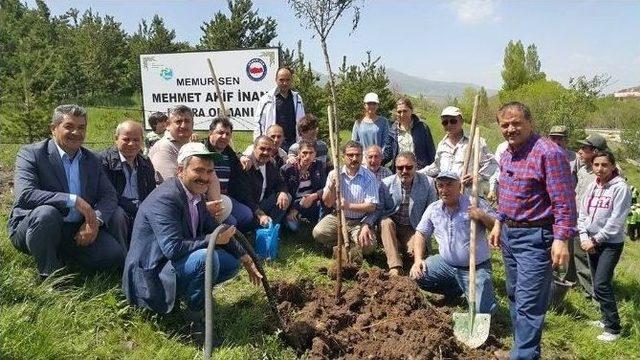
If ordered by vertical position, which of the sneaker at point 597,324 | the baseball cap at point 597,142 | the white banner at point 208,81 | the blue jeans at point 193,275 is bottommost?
the sneaker at point 597,324

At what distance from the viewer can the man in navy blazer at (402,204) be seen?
5359 millimetres

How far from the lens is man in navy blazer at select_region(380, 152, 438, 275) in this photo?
5359 mm

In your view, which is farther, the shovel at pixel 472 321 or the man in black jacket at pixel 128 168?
the man in black jacket at pixel 128 168

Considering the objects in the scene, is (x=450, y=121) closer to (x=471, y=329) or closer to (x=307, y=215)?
(x=307, y=215)

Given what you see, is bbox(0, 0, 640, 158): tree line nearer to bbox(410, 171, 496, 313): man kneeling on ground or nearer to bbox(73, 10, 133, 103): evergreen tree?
bbox(73, 10, 133, 103): evergreen tree

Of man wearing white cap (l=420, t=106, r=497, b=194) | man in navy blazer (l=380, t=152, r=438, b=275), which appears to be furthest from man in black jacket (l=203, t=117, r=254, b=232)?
man wearing white cap (l=420, t=106, r=497, b=194)

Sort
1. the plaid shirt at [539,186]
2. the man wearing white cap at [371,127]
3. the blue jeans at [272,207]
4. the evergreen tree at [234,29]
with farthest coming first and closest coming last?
the evergreen tree at [234,29], the man wearing white cap at [371,127], the blue jeans at [272,207], the plaid shirt at [539,186]

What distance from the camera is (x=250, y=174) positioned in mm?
5691

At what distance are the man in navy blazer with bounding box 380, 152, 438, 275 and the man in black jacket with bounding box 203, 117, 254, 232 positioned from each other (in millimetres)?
1527

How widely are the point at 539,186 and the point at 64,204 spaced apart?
351cm

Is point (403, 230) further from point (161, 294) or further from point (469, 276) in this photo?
point (161, 294)

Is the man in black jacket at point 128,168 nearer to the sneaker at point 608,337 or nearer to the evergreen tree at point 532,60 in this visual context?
the sneaker at point 608,337

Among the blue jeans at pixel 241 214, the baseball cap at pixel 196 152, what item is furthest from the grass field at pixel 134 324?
the baseball cap at pixel 196 152

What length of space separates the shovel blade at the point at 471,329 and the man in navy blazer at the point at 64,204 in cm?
288
